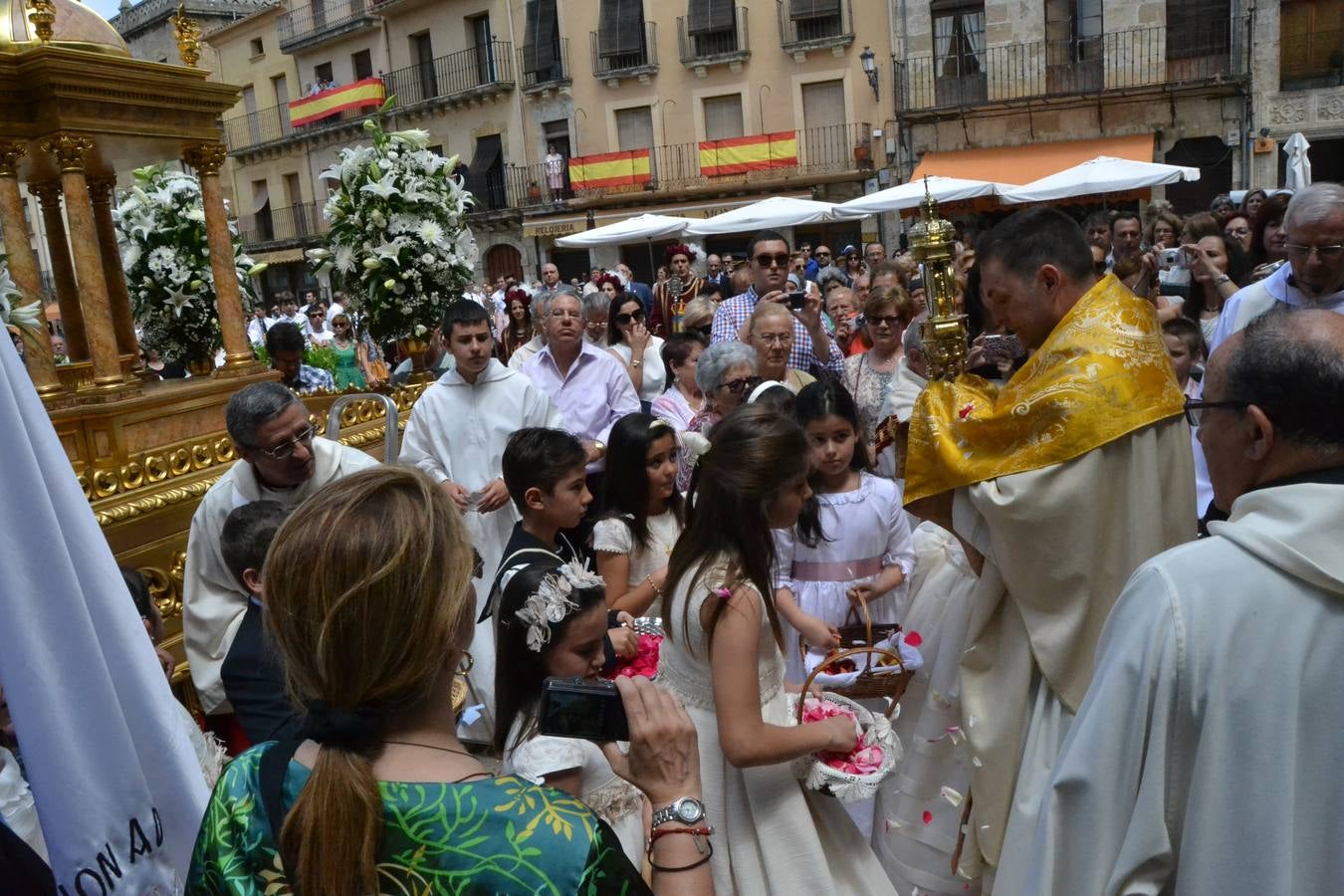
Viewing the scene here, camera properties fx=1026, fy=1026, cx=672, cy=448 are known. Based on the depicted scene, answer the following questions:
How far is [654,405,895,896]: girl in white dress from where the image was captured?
2.39m

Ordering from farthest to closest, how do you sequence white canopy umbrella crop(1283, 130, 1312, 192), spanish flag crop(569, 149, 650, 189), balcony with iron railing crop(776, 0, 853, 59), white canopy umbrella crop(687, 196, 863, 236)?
spanish flag crop(569, 149, 650, 189)
balcony with iron railing crop(776, 0, 853, 59)
white canopy umbrella crop(687, 196, 863, 236)
white canopy umbrella crop(1283, 130, 1312, 192)

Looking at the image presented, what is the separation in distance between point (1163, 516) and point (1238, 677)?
1.05 m

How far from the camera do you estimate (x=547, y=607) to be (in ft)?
7.36

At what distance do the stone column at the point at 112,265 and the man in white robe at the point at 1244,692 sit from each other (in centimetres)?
625

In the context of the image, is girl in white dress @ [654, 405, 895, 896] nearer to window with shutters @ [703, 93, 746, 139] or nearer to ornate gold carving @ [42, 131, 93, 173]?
ornate gold carving @ [42, 131, 93, 173]

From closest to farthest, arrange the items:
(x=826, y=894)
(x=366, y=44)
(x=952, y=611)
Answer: (x=826, y=894)
(x=952, y=611)
(x=366, y=44)

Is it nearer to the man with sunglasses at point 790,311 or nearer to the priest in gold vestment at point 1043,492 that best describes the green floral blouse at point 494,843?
the priest in gold vestment at point 1043,492

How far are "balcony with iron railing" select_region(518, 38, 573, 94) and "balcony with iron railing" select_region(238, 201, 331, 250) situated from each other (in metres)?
9.09

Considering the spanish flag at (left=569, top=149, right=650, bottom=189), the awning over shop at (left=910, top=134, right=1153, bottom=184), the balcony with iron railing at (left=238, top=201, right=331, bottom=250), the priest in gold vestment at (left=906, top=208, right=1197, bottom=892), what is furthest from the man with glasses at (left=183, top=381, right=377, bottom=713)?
the balcony with iron railing at (left=238, top=201, right=331, bottom=250)

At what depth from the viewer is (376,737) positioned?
55.7 inches

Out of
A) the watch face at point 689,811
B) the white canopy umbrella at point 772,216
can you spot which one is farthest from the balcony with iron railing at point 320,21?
the watch face at point 689,811

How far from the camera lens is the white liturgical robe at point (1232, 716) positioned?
157cm

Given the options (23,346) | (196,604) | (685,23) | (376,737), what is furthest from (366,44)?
(376,737)

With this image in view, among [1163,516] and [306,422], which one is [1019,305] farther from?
[306,422]
